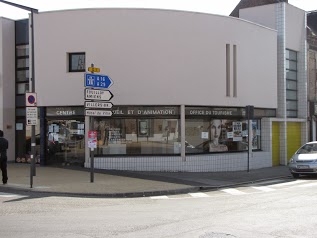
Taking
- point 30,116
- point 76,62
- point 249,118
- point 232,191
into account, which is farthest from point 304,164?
point 30,116

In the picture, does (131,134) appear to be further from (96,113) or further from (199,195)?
(199,195)

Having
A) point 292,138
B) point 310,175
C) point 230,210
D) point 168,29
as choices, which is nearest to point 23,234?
point 230,210

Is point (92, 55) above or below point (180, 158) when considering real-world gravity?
above

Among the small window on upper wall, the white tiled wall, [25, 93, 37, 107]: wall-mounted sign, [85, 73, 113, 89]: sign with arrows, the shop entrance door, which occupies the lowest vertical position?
the white tiled wall

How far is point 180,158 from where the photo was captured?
58.0 feet

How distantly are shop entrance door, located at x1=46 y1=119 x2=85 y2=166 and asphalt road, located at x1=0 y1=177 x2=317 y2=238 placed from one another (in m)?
6.06

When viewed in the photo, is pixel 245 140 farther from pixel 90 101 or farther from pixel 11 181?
pixel 11 181

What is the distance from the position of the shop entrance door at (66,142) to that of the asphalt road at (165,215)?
6.06m

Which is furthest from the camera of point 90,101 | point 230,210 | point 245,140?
point 245,140

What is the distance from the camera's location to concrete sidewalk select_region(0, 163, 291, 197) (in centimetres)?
1266

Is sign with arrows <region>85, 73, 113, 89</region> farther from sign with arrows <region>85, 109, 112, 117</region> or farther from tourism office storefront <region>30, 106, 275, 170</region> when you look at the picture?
tourism office storefront <region>30, 106, 275, 170</region>

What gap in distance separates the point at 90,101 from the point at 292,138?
13.8 m

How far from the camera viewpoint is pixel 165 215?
9.12 m

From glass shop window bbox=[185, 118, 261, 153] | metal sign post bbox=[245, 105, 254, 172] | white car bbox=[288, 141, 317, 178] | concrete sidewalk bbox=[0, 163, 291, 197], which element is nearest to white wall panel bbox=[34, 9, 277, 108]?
glass shop window bbox=[185, 118, 261, 153]
